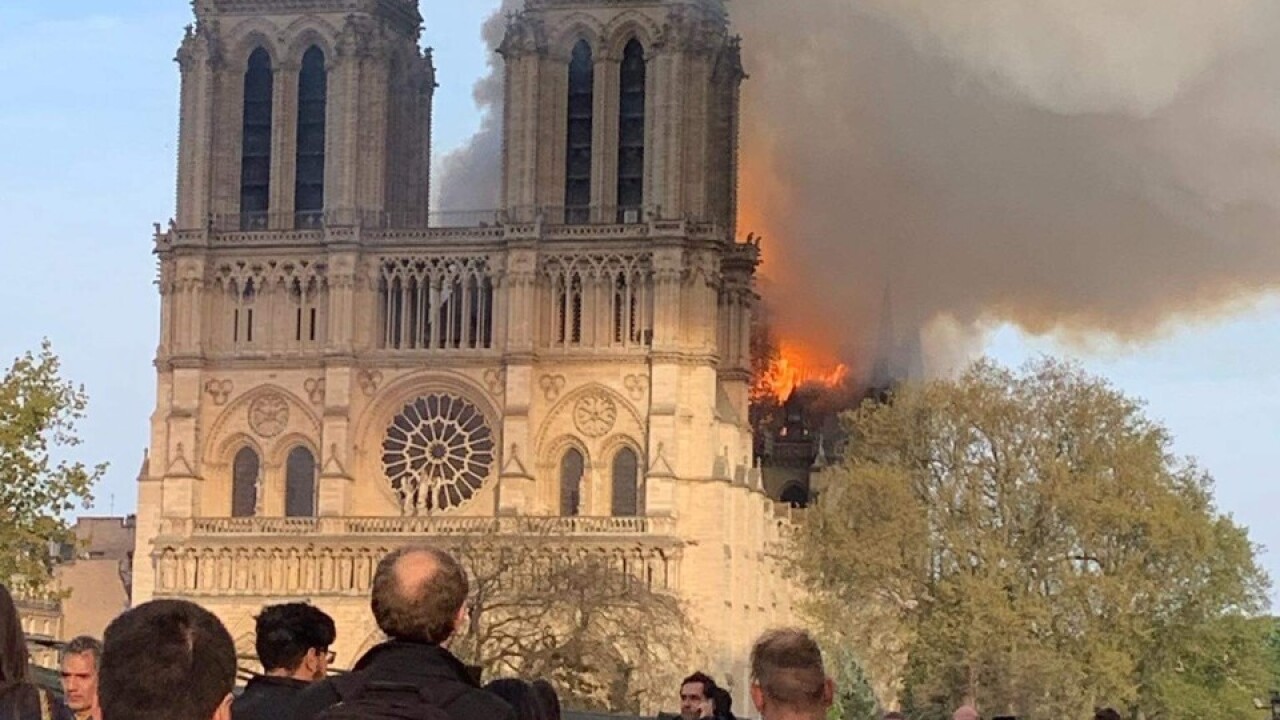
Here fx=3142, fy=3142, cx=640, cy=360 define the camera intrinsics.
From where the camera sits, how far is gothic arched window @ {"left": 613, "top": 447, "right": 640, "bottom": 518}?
8450 centimetres

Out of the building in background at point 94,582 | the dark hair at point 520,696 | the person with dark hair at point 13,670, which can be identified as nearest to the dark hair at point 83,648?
the dark hair at point 520,696

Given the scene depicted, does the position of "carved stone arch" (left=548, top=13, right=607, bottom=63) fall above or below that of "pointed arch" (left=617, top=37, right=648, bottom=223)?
above

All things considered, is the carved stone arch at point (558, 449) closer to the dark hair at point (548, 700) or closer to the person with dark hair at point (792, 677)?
the dark hair at point (548, 700)

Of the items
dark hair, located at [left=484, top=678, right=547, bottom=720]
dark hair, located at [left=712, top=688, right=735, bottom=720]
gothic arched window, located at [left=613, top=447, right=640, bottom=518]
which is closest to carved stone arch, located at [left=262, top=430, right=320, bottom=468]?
gothic arched window, located at [left=613, top=447, right=640, bottom=518]

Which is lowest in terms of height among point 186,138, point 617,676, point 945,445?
point 617,676

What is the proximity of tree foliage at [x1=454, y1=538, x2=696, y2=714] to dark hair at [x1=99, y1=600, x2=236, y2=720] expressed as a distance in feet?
186

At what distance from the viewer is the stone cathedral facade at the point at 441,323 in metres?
83.6

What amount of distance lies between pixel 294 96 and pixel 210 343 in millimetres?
7256

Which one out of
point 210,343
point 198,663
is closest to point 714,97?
point 210,343

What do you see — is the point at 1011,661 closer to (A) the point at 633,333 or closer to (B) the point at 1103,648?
(B) the point at 1103,648

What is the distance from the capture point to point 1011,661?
65.6 meters

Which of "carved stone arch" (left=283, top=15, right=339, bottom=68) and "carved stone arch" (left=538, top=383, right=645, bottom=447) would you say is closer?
"carved stone arch" (left=538, top=383, right=645, bottom=447)

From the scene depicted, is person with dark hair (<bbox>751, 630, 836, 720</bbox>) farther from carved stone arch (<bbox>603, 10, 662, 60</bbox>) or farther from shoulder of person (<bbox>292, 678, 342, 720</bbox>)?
carved stone arch (<bbox>603, 10, 662, 60</bbox>)

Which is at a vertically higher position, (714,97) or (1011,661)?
(714,97)
